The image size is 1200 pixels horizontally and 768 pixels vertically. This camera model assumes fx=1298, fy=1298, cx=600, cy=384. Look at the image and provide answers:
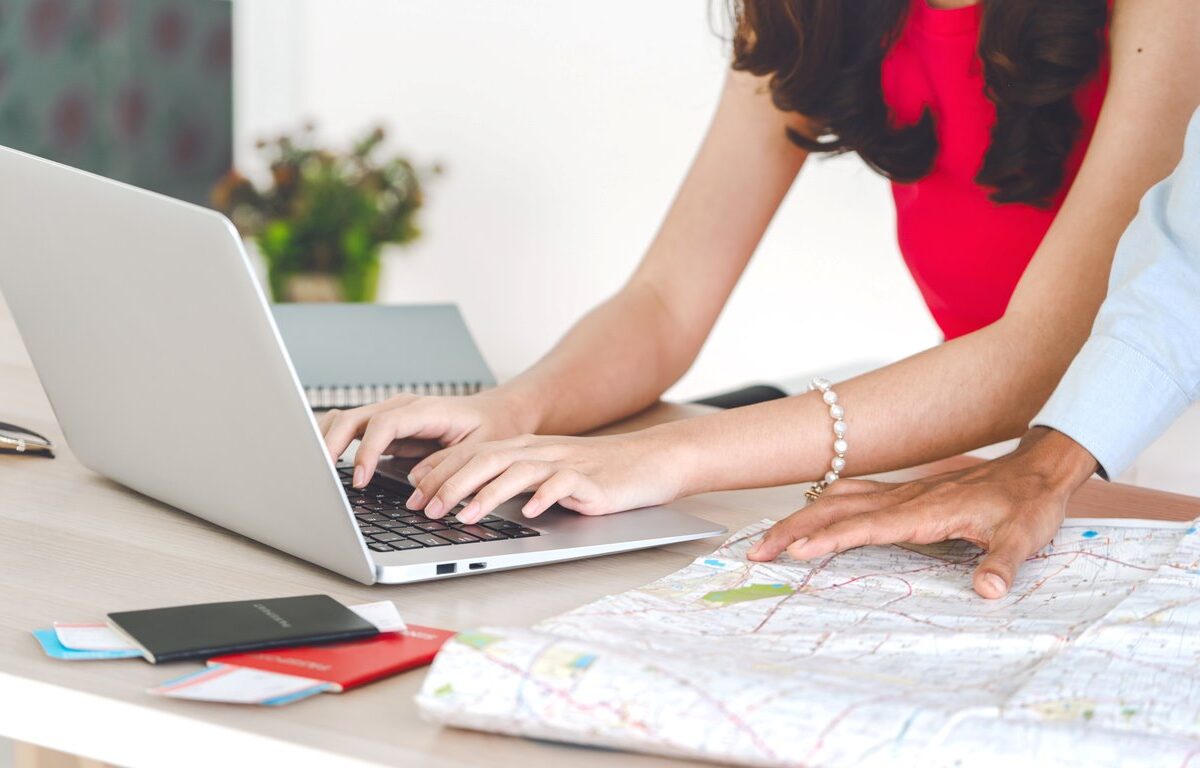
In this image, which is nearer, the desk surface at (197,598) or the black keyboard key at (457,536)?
the desk surface at (197,598)

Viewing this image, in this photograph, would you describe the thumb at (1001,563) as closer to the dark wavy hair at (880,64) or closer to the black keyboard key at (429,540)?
the black keyboard key at (429,540)

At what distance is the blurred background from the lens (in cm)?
326

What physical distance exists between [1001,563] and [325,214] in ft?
9.43

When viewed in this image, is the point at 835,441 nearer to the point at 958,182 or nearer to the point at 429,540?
the point at 429,540

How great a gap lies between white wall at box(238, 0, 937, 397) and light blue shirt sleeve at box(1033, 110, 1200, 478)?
2.26 meters

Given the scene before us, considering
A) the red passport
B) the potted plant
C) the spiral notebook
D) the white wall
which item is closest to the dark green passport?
the red passport

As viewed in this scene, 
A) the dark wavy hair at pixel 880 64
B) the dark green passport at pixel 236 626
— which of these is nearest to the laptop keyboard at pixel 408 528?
the dark green passport at pixel 236 626

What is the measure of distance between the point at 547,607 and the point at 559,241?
301 centimetres

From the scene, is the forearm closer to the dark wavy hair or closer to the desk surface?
the desk surface

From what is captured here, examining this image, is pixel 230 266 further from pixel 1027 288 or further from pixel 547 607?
pixel 1027 288

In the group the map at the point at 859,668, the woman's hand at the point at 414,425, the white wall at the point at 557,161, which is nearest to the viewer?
the map at the point at 859,668

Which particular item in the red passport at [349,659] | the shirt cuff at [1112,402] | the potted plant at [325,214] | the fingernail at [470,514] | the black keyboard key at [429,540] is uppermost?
the shirt cuff at [1112,402]

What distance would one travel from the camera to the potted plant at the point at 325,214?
3.39 meters

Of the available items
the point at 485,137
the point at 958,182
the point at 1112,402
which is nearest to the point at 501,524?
the point at 1112,402
